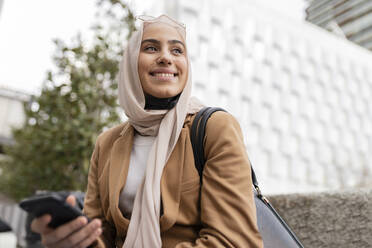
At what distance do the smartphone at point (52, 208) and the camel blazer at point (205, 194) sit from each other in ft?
0.70

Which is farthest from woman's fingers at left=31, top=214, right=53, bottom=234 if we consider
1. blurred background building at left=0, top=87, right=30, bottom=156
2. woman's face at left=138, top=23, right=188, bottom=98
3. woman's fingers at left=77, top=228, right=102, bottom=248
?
blurred background building at left=0, top=87, right=30, bottom=156

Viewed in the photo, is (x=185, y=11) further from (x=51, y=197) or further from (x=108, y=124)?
(x=51, y=197)

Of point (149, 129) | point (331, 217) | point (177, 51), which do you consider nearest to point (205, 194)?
point (149, 129)

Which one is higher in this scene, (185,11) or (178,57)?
(185,11)

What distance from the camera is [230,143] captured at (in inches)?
50.6

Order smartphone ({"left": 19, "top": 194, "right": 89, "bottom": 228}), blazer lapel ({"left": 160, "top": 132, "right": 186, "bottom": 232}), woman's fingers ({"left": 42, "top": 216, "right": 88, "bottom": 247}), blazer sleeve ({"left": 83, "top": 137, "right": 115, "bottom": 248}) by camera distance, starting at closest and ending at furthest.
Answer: smartphone ({"left": 19, "top": 194, "right": 89, "bottom": 228}) < woman's fingers ({"left": 42, "top": 216, "right": 88, "bottom": 247}) < blazer lapel ({"left": 160, "top": 132, "right": 186, "bottom": 232}) < blazer sleeve ({"left": 83, "top": 137, "right": 115, "bottom": 248})

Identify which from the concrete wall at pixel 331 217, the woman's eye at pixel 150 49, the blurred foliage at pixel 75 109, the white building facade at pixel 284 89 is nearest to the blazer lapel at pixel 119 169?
the woman's eye at pixel 150 49

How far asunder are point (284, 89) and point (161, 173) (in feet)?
95.4

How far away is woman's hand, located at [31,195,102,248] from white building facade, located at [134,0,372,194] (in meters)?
22.4

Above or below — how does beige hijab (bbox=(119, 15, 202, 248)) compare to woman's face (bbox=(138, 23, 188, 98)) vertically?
below

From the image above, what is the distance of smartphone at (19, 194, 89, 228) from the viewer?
0.92 metres

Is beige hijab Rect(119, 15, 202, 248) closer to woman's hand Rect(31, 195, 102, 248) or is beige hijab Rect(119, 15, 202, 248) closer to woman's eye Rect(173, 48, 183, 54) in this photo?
woman's eye Rect(173, 48, 183, 54)

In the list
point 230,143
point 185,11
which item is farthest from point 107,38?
point 185,11

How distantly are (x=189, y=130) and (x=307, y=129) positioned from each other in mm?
30442
